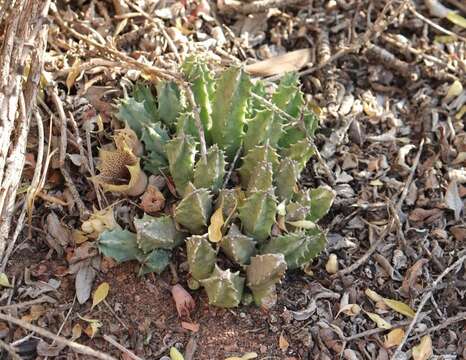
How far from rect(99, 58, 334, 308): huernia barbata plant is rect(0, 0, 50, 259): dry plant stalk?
Result: 12.3 inches

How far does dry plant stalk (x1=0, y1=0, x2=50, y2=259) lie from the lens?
2238mm

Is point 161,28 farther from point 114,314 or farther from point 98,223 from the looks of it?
point 114,314

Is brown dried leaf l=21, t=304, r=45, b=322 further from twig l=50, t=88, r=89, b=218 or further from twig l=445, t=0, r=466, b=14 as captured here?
twig l=445, t=0, r=466, b=14

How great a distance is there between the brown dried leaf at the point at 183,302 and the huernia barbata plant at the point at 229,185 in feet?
0.12

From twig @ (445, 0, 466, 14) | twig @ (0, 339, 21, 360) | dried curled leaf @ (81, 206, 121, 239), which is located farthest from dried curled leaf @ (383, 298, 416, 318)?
twig @ (445, 0, 466, 14)

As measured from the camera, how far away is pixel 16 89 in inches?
89.5

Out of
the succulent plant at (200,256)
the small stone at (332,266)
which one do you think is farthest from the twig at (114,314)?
the small stone at (332,266)

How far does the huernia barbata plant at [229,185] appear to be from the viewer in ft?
7.09

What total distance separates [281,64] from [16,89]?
3.43ft

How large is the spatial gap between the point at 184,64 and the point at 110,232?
2.10 ft

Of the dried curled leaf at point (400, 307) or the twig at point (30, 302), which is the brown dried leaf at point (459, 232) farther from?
the twig at point (30, 302)

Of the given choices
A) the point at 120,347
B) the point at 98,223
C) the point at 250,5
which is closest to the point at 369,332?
the point at 120,347

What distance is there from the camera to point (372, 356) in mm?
2277

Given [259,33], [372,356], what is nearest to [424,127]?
[259,33]
